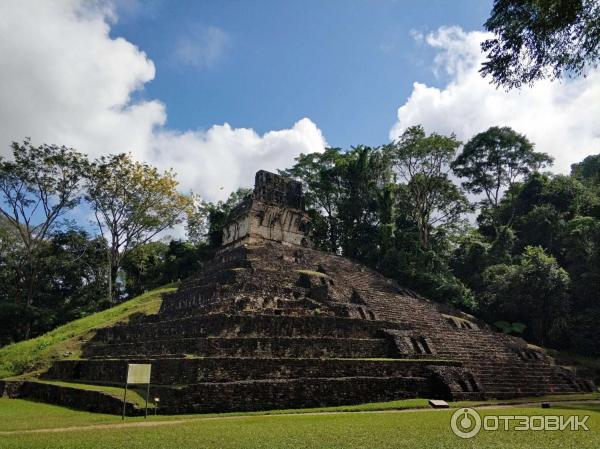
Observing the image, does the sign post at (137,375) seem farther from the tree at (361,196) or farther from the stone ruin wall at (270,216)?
the tree at (361,196)

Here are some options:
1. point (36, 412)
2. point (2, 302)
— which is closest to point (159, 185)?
point (2, 302)

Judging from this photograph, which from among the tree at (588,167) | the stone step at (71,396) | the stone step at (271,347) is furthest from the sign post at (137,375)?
the tree at (588,167)

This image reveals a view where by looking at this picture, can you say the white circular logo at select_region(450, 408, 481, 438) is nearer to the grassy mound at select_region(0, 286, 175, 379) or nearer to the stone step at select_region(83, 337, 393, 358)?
the stone step at select_region(83, 337, 393, 358)

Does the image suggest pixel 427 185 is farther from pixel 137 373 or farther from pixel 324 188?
pixel 137 373

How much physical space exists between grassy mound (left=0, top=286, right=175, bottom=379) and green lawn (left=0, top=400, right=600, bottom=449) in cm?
979

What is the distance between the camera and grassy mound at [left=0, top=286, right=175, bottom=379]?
17.8 meters

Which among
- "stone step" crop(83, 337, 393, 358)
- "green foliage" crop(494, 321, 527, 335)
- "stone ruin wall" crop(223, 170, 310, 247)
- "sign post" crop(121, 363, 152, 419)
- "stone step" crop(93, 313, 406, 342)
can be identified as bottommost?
"sign post" crop(121, 363, 152, 419)

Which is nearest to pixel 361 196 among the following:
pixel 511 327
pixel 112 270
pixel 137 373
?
pixel 511 327

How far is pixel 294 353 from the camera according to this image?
12.8 m

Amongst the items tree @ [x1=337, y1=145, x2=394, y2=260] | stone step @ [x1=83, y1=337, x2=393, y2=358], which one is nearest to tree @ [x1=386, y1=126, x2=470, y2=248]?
tree @ [x1=337, y1=145, x2=394, y2=260]

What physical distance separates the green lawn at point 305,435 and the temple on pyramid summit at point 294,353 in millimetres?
1846

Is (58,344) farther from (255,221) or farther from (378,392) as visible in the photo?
(378,392)

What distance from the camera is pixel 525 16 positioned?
10.7m

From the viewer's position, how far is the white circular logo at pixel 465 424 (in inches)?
268
